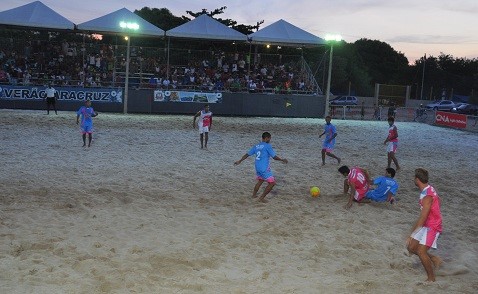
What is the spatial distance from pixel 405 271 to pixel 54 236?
16.2ft

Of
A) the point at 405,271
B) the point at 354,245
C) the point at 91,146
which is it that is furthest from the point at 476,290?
the point at 91,146

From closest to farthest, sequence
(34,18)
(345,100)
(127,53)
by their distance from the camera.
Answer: (127,53)
(34,18)
(345,100)

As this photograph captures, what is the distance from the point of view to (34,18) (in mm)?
27734

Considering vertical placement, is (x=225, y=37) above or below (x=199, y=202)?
above

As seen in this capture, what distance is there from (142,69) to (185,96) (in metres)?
3.57

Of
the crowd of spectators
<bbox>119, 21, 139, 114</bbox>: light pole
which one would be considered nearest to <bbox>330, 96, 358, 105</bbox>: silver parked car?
the crowd of spectators

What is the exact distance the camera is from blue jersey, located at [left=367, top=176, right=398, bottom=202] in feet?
31.9

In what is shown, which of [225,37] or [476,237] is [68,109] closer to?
[225,37]

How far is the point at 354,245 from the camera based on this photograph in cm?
739

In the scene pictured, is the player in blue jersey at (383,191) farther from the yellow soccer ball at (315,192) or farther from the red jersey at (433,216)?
the red jersey at (433,216)

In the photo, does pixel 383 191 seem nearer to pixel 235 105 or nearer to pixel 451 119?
pixel 235 105

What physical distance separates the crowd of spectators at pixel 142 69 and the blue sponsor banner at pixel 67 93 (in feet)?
2.15

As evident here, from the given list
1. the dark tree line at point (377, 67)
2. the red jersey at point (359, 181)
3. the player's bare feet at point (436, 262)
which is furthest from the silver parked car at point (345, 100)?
the player's bare feet at point (436, 262)

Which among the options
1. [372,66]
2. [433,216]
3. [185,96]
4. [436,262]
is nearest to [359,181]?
[436,262]
